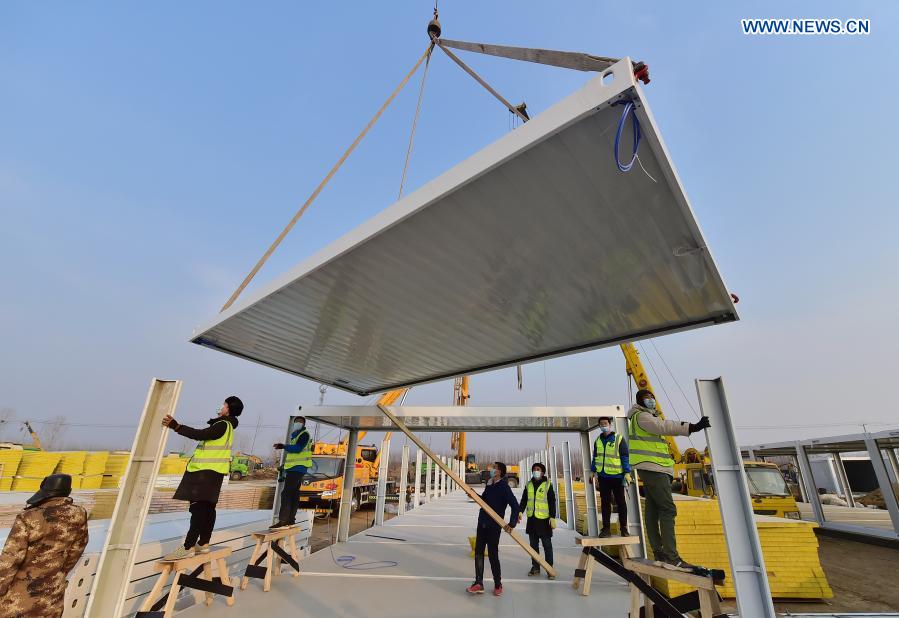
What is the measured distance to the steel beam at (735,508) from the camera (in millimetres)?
2615

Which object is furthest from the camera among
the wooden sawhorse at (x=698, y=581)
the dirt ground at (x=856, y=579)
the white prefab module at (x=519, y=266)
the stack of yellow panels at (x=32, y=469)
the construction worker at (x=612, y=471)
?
the stack of yellow panels at (x=32, y=469)

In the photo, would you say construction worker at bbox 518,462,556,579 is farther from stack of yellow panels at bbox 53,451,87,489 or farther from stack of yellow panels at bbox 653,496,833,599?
stack of yellow panels at bbox 53,451,87,489

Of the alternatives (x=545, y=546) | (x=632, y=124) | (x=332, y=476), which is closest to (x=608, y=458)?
(x=545, y=546)

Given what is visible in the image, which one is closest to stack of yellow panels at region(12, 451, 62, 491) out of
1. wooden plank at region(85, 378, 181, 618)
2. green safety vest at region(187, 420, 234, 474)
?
green safety vest at region(187, 420, 234, 474)

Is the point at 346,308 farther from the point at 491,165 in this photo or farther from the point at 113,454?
the point at 113,454

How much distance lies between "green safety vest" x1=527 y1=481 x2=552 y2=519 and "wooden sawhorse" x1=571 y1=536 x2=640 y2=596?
1056 mm

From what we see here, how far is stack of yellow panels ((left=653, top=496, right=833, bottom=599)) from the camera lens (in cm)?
657

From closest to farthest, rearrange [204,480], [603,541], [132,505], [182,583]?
[132,505] < [182,583] < [204,480] < [603,541]

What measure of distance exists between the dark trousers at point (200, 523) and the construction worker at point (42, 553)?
114 cm

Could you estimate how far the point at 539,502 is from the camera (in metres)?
6.65

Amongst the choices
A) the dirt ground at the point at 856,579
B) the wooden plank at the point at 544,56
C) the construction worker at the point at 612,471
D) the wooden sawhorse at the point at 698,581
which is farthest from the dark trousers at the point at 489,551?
the wooden plank at the point at 544,56

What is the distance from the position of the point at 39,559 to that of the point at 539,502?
5.83 meters

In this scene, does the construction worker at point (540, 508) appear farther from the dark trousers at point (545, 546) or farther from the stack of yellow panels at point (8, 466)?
the stack of yellow panels at point (8, 466)

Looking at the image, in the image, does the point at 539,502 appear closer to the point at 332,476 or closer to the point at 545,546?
the point at 545,546
